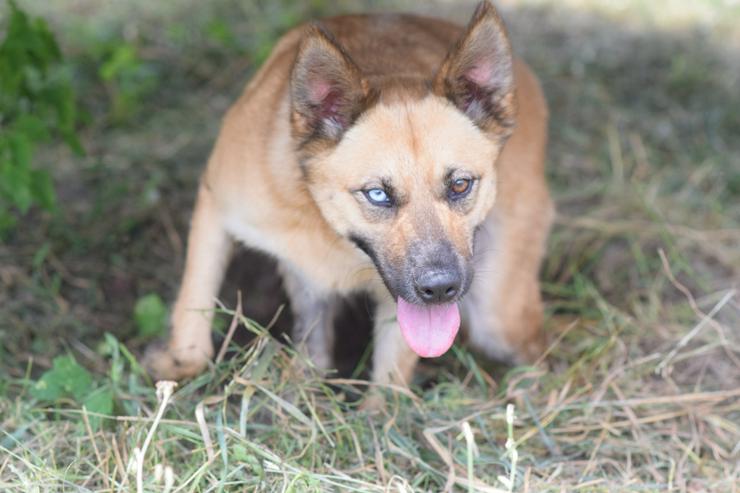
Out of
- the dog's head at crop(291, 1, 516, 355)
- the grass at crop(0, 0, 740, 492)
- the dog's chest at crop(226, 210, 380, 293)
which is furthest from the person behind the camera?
the dog's chest at crop(226, 210, 380, 293)

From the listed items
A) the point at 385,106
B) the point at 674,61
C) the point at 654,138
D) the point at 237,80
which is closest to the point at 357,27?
the point at 385,106

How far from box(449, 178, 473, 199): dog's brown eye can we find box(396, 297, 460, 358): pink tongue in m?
0.37

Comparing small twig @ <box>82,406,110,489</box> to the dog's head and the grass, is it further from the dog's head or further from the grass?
the dog's head

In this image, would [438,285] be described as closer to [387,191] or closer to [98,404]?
[387,191]

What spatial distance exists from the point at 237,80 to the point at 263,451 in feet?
11.8

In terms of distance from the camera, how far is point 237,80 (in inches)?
248

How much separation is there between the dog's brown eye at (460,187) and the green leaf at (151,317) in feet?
5.17

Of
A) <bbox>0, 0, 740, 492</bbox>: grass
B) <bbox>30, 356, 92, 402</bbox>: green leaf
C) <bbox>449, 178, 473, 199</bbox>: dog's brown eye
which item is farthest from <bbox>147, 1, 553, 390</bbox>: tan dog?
<bbox>30, 356, 92, 402</bbox>: green leaf

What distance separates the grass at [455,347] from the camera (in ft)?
11.1

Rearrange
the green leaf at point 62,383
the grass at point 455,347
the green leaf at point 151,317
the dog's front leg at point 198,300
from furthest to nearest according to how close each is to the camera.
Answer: the green leaf at point 151,317 < the dog's front leg at point 198,300 < the green leaf at point 62,383 < the grass at point 455,347

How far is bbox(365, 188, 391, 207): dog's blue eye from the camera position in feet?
10.9

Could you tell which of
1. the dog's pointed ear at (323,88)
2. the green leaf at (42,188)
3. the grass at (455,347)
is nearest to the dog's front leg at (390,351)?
the grass at (455,347)

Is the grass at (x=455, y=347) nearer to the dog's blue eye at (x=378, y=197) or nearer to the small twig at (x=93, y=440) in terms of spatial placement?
the small twig at (x=93, y=440)

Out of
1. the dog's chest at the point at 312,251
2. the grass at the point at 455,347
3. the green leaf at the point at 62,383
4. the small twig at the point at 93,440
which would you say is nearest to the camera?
the small twig at the point at 93,440
